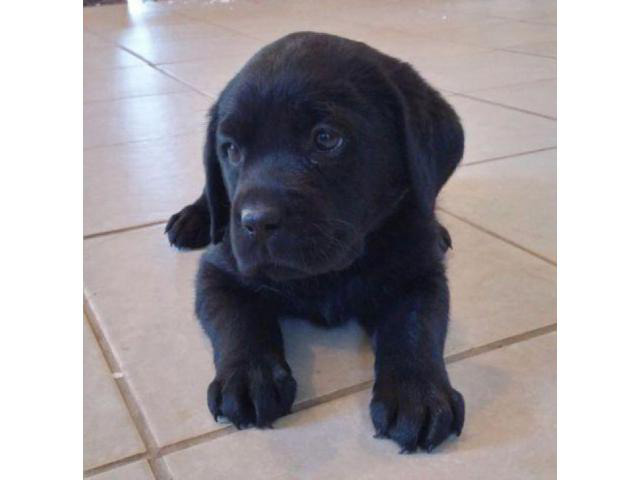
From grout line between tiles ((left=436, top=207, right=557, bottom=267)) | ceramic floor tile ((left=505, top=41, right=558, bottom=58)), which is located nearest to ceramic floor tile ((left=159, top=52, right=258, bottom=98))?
ceramic floor tile ((left=505, top=41, right=558, bottom=58))

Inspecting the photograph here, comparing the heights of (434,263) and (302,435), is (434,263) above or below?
above

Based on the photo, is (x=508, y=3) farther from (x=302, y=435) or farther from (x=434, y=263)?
(x=302, y=435)

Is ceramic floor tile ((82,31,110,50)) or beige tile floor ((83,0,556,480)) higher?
ceramic floor tile ((82,31,110,50))

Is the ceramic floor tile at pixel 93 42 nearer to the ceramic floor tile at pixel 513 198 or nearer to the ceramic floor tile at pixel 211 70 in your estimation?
the ceramic floor tile at pixel 211 70

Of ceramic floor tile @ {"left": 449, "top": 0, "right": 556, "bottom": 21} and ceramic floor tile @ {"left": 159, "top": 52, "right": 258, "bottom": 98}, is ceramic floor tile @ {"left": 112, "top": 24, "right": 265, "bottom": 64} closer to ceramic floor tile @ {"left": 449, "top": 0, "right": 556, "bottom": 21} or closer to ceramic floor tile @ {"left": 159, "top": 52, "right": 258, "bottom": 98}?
ceramic floor tile @ {"left": 159, "top": 52, "right": 258, "bottom": 98}
